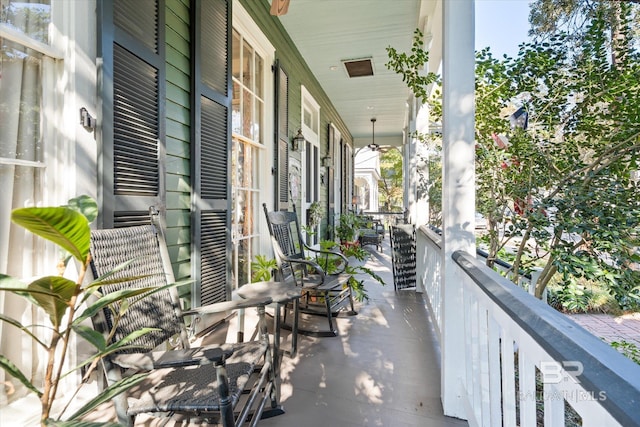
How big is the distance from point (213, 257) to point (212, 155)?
2.65ft

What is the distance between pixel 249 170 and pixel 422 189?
242cm

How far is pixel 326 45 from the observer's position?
459 cm

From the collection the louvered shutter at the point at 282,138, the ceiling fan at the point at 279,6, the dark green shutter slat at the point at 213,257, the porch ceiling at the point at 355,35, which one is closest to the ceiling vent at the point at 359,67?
the porch ceiling at the point at 355,35

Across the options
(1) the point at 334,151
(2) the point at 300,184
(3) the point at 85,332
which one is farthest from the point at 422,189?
(3) the point at 85,332

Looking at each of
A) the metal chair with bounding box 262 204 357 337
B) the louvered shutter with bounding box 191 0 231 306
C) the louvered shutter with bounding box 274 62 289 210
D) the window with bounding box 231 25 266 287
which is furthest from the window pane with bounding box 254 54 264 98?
the metal chair with bounding box 262 204 357 337

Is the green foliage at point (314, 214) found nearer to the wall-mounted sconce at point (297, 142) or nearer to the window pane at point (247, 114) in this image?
the wall-mounted sconce at point (297, 142)

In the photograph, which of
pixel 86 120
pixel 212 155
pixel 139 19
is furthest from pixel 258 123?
pixel 86 120

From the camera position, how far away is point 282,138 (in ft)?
13.4

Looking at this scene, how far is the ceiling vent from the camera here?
5.07 m

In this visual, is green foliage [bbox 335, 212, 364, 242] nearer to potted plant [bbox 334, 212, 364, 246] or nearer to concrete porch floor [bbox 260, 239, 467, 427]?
potted plant [bbox 334, 212, 364, 246]

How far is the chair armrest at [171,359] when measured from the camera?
3.42 feet

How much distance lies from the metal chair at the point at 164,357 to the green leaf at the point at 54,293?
0.20 metres

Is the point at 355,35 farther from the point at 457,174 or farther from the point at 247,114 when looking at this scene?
the point at 457,174

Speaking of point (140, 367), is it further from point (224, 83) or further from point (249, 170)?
point (249, 170)
